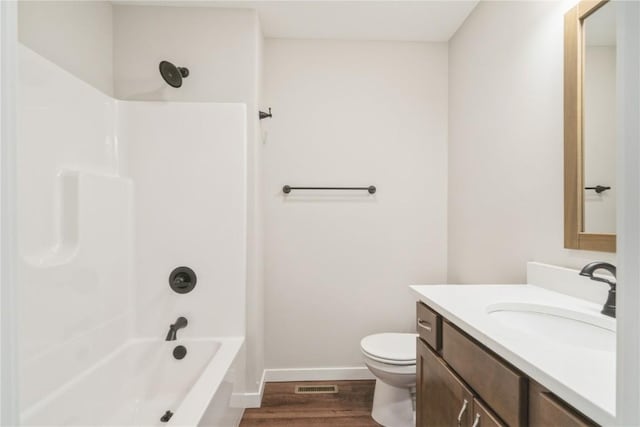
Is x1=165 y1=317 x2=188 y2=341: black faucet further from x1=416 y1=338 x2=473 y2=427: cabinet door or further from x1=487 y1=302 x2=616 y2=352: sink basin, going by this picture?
x1=487 y1=302 x2=616 y2=352: sink basin

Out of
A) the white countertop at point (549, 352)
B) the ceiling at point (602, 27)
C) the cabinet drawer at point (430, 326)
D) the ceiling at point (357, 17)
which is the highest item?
the ceiling at point (357, 17)

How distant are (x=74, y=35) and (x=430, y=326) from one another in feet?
7.08

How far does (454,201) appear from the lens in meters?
2.25

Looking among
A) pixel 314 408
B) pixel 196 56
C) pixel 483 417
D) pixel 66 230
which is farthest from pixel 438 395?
pixel 196 56

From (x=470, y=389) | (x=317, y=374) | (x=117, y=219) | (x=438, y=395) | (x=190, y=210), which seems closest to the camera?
(x=470, y=389)

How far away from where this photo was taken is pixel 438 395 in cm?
117

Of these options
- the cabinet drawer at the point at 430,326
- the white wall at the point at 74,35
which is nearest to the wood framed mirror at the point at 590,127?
the cabinet drawer at the point at 430,326

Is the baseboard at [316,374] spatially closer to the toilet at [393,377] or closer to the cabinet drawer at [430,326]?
the toilet at [393,377]

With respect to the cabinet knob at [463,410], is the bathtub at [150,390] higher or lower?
lower

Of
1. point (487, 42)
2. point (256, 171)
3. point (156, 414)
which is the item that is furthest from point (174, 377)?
point (487, 42)

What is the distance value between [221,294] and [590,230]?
1766 mm

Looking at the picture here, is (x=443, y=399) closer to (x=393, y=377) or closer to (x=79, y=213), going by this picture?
(x=393, y=377)

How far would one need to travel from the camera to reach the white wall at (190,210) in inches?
73.9

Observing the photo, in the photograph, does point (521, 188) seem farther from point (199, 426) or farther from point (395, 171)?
point (199, 426)
